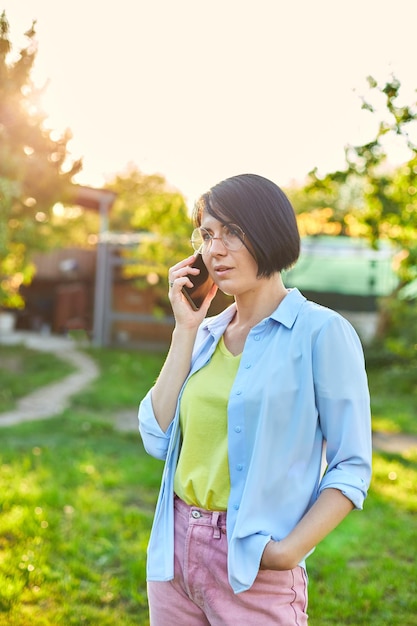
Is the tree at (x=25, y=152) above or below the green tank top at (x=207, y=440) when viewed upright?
above

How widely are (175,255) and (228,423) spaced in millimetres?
10967

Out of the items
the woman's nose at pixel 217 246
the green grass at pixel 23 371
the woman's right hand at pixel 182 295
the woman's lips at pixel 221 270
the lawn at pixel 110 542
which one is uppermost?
the woman's nose at pixel 217 246

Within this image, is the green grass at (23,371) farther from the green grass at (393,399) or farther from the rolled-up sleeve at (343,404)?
the rolled-up sleeve at (343,404)

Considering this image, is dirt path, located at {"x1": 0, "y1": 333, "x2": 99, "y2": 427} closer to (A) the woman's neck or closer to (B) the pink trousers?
(B) the pink trousers

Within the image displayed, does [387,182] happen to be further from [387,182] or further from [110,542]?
[110,542]

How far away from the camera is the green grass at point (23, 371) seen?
1180 cm

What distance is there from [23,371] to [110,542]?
966 cm

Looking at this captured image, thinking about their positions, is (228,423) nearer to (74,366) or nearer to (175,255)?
(175,255)

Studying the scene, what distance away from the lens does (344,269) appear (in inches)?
723

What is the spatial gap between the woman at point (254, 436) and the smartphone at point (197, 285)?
114mm

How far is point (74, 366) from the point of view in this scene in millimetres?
14586

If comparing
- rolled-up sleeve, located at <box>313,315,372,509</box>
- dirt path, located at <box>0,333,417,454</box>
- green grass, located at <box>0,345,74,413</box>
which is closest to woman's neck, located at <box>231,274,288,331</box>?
rolled-up sleeve, located at <box>313,315,372,509</box>

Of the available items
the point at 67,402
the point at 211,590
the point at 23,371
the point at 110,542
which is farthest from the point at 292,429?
the point at 23,371

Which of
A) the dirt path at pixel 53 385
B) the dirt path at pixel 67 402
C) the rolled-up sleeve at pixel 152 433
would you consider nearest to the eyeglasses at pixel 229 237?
the rolled-up sleeve at pixel 152 433
